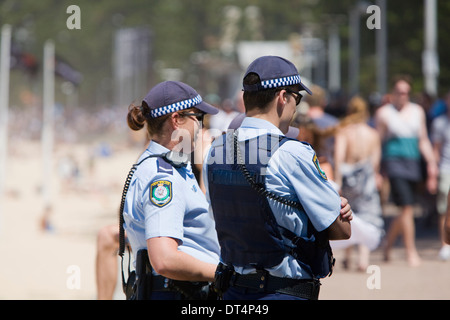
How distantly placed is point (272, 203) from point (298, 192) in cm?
12

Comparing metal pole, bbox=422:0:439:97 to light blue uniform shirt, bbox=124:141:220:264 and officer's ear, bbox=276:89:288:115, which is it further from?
officer's ear, bbox=276:89:288:115

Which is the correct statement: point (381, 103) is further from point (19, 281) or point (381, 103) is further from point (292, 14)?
point (292, 14)

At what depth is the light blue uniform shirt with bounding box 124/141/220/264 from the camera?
3787 mm

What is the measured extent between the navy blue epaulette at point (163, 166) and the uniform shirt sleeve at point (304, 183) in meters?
0.58

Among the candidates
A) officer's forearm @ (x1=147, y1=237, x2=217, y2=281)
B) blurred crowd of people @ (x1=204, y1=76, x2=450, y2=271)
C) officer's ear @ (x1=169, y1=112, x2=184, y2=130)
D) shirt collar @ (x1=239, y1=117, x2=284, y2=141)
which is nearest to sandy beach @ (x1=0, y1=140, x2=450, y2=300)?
blurred crowd of people @ (x1=204, y1=76, x2=450, y2=271)

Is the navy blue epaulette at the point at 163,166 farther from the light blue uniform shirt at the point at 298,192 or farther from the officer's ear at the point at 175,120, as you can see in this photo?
the light blue uniform shirt at the point at 298,192

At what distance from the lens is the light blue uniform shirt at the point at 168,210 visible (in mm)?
3787

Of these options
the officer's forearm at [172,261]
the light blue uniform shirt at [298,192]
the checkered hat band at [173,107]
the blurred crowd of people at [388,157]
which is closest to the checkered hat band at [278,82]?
the light blue uniform shirt at [298,192]

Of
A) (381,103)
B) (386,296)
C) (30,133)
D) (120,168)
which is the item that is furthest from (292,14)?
(386,296)

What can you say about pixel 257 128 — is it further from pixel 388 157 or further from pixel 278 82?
pixel 388 157

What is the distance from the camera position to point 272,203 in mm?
3529

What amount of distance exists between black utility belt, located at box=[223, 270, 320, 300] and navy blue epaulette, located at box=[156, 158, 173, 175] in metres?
0.64

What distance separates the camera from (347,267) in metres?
9.74
